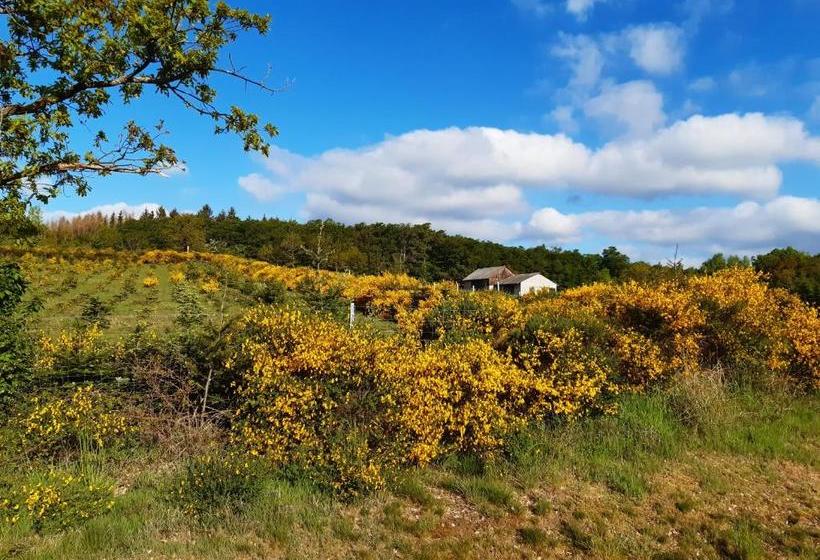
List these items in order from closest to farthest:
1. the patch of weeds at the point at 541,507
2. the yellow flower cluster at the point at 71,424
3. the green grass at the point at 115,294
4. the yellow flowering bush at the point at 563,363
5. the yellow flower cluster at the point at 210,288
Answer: the patch of weeds at the point at 541,507 → the yellow flower cluster at the point at 71,424 → the yellow flowering bush at the point at 563,363 → the green grass at the point at 115,294 → the yellow flower cluster at the point at 210,288

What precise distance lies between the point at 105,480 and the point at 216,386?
1.42m

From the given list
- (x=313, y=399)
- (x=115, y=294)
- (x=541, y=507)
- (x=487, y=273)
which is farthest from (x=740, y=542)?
(x=487, y=273)

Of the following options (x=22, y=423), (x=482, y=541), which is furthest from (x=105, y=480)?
(x=482, y=541)

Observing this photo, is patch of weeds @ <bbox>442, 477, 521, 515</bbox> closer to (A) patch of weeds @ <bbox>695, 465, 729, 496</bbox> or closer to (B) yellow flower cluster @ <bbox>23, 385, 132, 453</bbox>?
(A) patch of weeds @ <bbox>695, 465, 729, 496</bbox>

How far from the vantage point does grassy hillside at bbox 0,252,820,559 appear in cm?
411

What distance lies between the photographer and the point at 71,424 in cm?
522

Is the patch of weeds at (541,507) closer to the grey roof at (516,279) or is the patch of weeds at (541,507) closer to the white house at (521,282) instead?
the white house at (521,282)

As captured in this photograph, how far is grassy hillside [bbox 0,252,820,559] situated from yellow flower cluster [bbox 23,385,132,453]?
2cm

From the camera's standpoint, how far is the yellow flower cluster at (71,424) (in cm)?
513

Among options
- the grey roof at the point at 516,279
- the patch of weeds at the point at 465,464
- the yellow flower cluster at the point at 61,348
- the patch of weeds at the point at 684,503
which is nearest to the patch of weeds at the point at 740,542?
the patch of weeds at the point at 684,503

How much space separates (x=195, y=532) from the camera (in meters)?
4.10

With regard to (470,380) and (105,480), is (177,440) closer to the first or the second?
(105,480)

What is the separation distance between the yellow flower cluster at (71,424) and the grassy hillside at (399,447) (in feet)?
0.07

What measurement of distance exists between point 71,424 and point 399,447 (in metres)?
3.26
